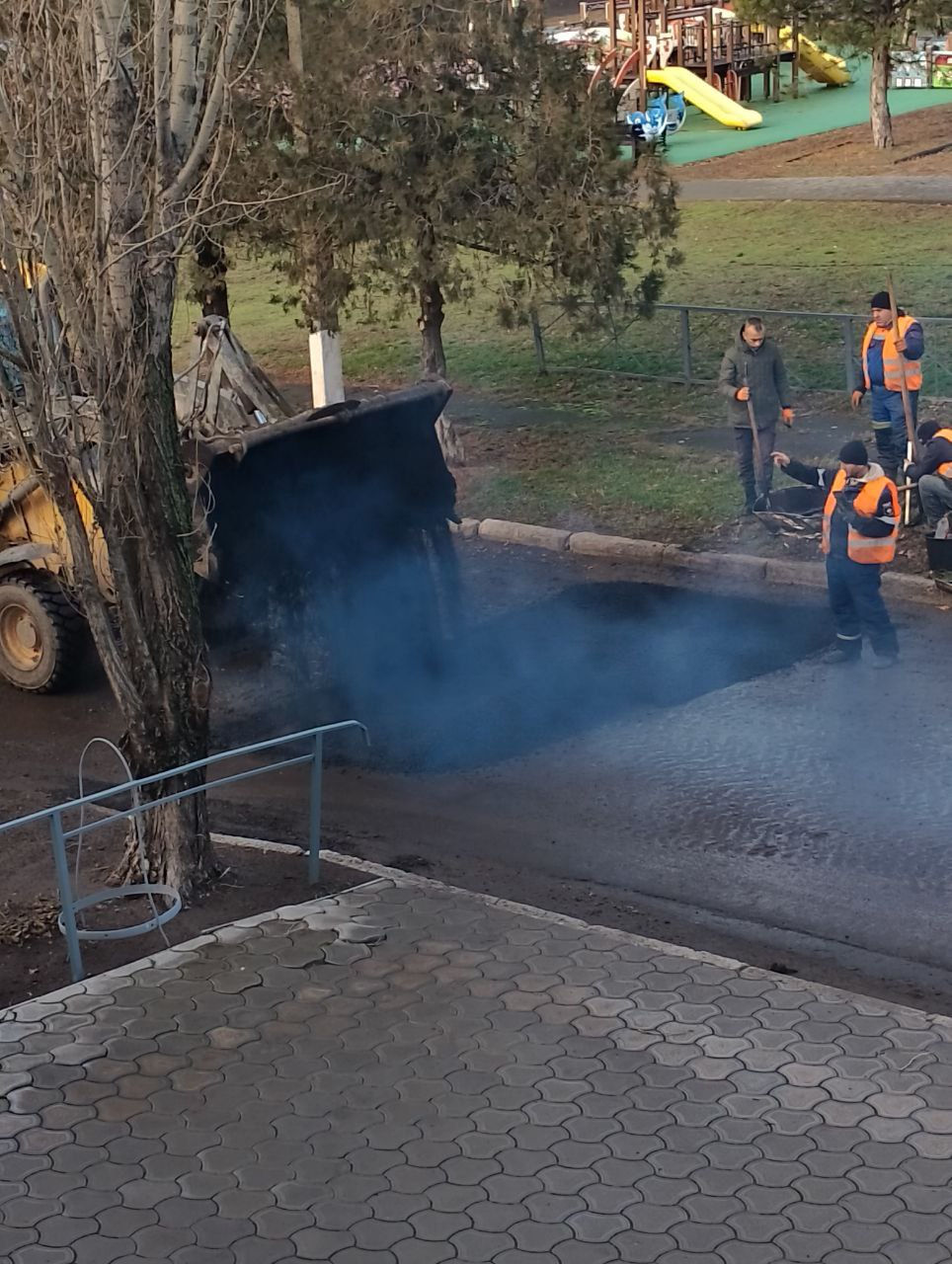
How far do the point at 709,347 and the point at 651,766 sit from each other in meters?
9.07

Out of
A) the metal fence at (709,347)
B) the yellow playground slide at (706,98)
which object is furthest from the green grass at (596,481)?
the yellow playground slide at (706,98)

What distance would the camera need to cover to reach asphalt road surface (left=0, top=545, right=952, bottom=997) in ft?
25.2

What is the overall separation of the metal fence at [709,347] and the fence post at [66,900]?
29.6 feet

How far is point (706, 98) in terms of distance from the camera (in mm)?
34500

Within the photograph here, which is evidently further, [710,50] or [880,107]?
[710,50]

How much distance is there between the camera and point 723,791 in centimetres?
873

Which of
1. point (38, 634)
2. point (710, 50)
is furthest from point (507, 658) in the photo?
point (710, 50)

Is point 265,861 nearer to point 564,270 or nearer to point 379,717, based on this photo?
point 379,717

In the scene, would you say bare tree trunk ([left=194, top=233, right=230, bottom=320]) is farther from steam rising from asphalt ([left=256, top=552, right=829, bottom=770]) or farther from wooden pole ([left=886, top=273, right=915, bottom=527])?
wooden pole ([left=886, top=273, right=915, bottom=527])

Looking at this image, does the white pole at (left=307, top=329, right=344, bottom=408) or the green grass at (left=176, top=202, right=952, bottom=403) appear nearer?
the white pole at (left=307, top=329, right=344, bottom=408)

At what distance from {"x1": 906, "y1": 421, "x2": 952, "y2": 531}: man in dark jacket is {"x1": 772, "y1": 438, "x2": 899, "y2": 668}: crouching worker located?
141cm

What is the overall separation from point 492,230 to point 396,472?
Answer: 353cm

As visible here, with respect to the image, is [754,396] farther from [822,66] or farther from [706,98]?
[822,66]

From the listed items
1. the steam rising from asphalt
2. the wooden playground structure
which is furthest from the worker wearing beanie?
the wooden playground structure
